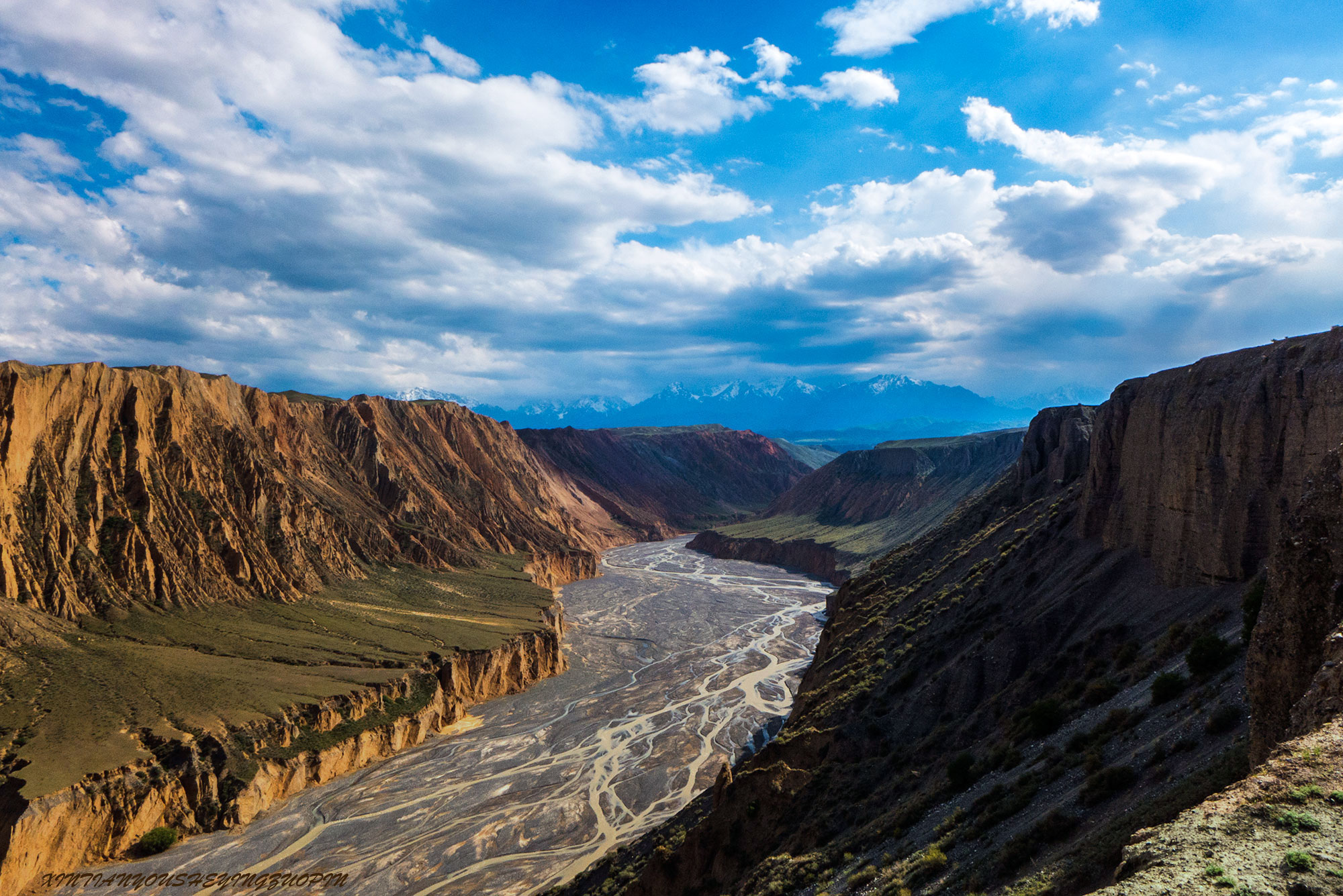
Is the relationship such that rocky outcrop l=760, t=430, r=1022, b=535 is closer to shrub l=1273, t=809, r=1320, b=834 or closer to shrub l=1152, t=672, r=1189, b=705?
shrub l=1152, t=672, r=1189, b=705

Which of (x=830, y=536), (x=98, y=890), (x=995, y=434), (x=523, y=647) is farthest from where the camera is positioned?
(x=995, y=434)

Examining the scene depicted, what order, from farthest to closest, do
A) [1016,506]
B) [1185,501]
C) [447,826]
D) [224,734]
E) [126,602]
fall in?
1. [126,602]
2. [1016,506]
3. [224,734]
4. [447,826]
5. [1185,501]

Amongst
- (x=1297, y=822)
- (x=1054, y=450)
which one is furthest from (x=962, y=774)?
(x=1054, y=450)

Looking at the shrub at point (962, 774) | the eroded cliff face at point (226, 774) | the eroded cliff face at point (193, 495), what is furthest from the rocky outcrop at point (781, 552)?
the shrub at point (962, 774)

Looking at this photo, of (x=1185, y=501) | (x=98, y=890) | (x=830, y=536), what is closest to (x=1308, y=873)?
(x=1185, y=501)

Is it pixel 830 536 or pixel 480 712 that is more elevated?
pixel 830 536

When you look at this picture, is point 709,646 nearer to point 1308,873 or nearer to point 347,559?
point 347,559

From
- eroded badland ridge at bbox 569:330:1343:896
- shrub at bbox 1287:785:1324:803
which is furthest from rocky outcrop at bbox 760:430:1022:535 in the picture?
shrub at bbox 1287:785:1324:803
